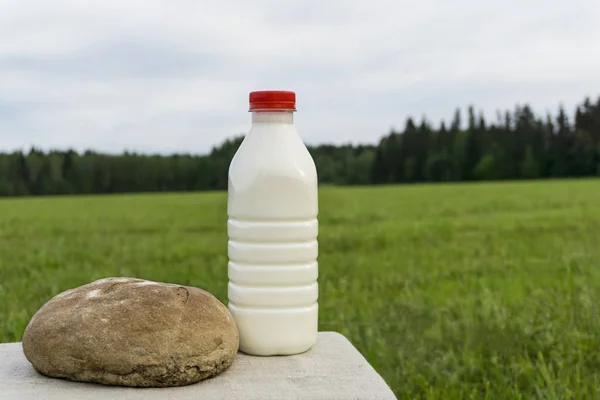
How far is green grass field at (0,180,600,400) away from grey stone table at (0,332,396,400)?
4.33 feet

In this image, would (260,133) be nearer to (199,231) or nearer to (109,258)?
(109,258)

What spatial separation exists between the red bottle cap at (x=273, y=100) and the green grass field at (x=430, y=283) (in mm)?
1919

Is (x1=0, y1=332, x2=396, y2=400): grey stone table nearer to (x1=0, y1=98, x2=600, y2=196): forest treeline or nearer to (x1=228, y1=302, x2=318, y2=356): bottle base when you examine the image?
(x1=228, y1=302, x2=318, y2=356): bottle base

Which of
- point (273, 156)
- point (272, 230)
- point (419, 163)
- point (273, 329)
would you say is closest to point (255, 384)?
point (273, 329)

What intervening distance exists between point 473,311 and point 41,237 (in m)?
8.76

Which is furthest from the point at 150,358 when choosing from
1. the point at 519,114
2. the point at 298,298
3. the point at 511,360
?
the point at 519,114

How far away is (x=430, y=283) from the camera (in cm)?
670

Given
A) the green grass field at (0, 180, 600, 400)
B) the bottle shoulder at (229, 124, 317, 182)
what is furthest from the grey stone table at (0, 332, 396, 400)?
the green grass field at (0, 180, 600, 400)

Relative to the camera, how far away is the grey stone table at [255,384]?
2.44m

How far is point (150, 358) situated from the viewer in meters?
2.51

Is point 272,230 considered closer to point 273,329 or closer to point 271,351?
point 273,329

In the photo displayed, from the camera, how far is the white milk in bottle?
9.29 ft

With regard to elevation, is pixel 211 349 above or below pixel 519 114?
below

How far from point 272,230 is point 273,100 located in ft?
1.75
